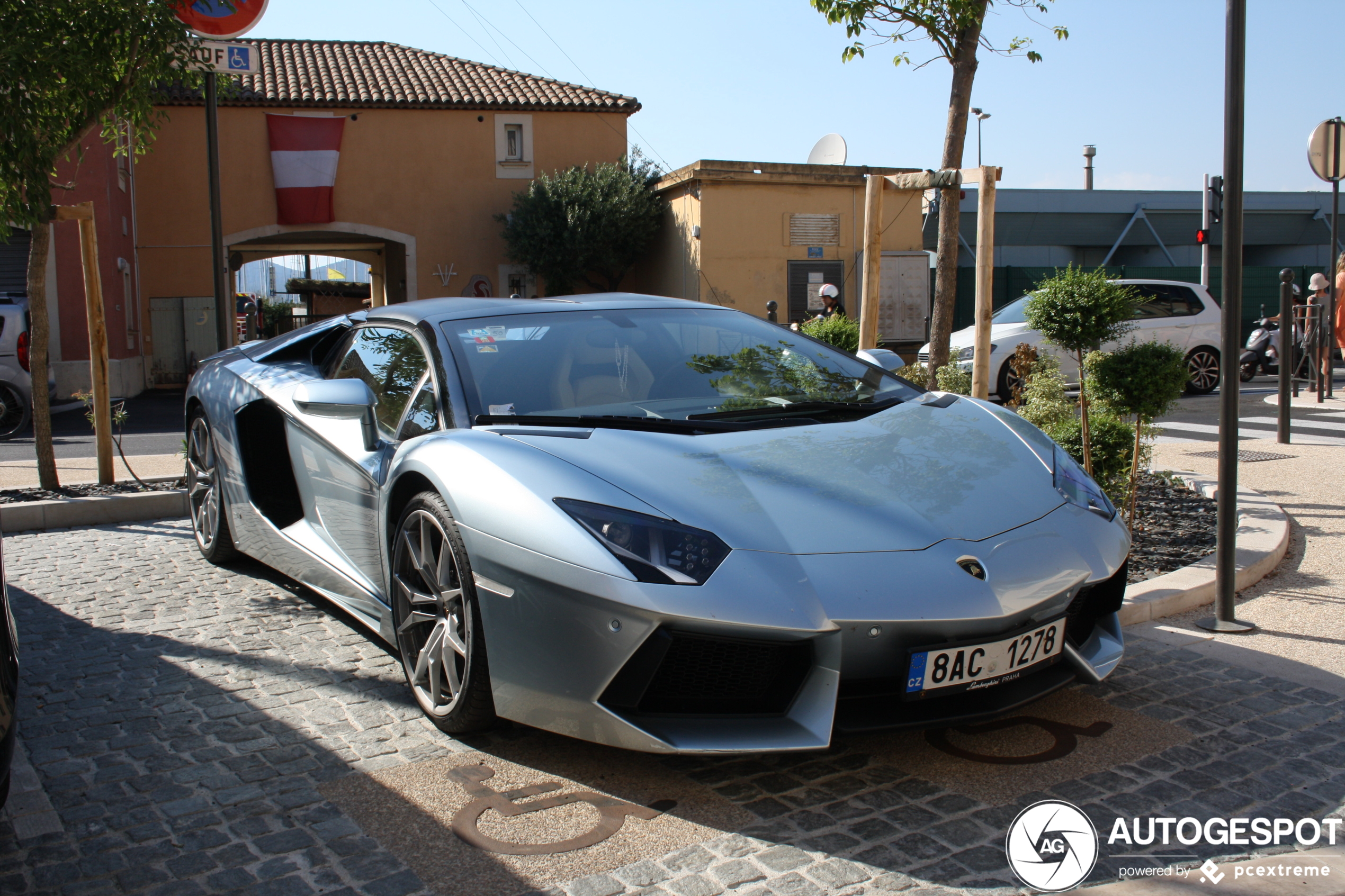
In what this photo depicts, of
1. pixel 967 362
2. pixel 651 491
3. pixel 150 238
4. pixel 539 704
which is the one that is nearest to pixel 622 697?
pixel 539 704

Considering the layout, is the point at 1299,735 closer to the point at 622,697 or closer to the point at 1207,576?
the point at 1207,576

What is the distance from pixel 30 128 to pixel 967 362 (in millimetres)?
10734

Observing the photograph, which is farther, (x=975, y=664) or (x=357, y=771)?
(x=357, y=771)

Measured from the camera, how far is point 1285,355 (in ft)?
27.5

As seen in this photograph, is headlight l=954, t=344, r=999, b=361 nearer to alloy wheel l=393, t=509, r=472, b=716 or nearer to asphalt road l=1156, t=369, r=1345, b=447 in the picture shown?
asphalt road l=1156, t=369, r=1345, b=447

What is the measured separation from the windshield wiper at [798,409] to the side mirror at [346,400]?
1059 mm

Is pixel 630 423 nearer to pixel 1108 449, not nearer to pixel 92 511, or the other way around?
pixel 1108 449

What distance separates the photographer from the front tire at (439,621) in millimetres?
2828

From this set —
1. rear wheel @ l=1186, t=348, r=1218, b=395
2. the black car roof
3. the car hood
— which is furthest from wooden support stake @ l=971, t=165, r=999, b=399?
rear wheel @ l=1186, t=348, r=1218, b=395

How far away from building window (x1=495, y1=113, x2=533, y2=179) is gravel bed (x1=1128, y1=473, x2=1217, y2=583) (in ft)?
67.8

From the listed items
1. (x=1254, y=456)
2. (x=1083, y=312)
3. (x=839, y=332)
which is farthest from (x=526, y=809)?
(x=839, y=332)

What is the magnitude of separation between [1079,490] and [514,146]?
2376 centimetres

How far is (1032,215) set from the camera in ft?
110

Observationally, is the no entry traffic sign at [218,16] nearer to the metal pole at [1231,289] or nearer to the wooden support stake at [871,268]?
the wooden support stake at [871,268]
